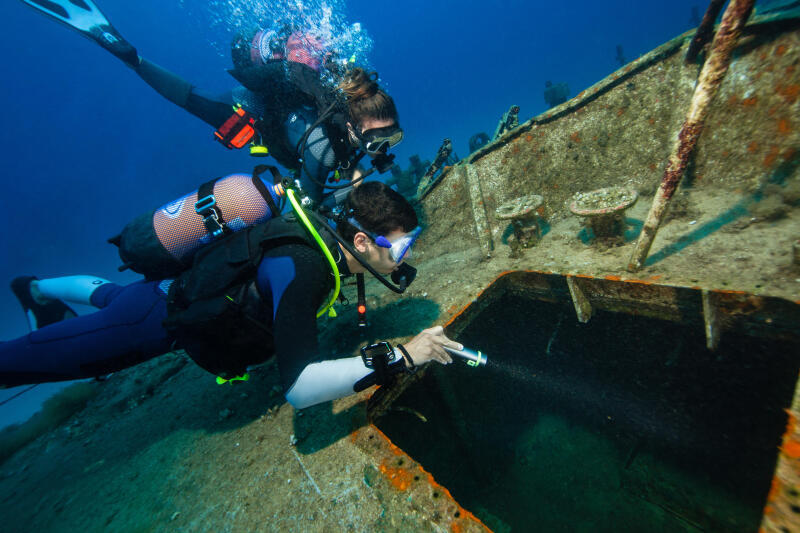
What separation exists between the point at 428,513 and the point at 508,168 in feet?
14.9

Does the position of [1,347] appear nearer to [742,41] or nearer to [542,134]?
[542,134]

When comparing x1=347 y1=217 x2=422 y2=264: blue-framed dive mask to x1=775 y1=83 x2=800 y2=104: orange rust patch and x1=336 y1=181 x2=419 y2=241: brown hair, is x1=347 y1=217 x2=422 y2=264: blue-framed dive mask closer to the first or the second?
x1=336 y1=181 x2=419 y2=241: brown hair

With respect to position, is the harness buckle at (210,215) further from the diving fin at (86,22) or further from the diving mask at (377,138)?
the diving fin at (86,22)

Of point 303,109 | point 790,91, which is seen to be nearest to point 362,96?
point 303,109

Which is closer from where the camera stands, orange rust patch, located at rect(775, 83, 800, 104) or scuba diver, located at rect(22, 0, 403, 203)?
orange rust patch, located at rect(775, 83, 800, 104)

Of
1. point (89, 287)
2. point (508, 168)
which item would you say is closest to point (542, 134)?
point (508, 168)

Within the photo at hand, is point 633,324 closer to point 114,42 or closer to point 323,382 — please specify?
point 323,382

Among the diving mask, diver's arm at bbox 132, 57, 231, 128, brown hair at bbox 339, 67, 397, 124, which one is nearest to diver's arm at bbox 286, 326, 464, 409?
the diving mask

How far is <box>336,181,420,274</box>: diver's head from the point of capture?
7.12ft

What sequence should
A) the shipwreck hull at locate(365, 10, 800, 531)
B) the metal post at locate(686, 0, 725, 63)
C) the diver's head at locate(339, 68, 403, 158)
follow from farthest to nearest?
the diver's head at locate(339, 68, 403, 158), the metal post at locate(686, 0, 725, 63), the shipwreck hull at locate(365, 10, 800, 531)

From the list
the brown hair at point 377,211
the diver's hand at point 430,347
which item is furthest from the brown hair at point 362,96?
the diver's hand at point 430,347

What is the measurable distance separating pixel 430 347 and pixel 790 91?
14.1 ft

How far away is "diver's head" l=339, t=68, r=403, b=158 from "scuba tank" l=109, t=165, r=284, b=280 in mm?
1432

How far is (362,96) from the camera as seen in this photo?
10.5 ft
